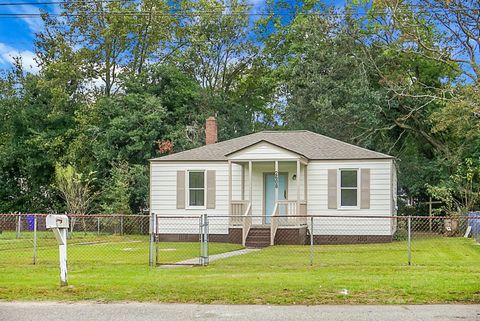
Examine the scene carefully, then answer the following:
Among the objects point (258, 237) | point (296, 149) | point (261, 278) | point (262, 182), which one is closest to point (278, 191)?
point (262, 182)

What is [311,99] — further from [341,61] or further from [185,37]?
[185,37]

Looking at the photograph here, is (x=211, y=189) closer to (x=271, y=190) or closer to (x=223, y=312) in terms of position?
(x=271, y=190)

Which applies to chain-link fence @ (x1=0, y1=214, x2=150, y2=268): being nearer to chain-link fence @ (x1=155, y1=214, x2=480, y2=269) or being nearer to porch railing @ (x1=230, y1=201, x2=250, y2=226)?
chain-link fence @ (x1=155, y1=214, x2=480, y2=269)

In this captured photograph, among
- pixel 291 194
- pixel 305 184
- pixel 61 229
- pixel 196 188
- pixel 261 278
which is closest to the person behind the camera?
pixel 61 229

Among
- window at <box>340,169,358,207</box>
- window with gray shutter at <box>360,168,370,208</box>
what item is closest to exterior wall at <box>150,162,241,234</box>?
window at <box>340,169,358,207</box>

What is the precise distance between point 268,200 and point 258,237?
264cm

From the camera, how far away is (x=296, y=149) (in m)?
24.5

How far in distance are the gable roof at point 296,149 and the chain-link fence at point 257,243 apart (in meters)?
2.49

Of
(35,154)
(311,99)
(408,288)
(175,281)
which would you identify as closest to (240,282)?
(175,281)

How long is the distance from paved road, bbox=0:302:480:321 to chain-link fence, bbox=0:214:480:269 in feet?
15.7

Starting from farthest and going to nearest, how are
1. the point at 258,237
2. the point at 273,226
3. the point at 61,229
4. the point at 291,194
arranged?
the point at 291,194 < the point at 258,237 < the point at 273,226 < the point at 61,229

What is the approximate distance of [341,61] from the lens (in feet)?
103

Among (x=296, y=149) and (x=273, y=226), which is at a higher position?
(x=296, y=149)

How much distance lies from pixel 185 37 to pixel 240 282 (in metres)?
30.2
